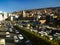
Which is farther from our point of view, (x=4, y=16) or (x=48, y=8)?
(x=48, y=8)

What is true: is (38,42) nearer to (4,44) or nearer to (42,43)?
(42,43)

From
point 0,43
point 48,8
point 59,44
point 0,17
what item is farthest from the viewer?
point 48,8

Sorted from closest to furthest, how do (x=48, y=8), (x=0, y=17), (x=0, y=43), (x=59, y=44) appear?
1. (x=59, y=44)
2. (x=0, y=43)
3. (x=0, y=17)
4. (x=48, y=8)

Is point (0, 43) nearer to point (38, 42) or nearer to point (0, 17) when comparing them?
point (38, 42)

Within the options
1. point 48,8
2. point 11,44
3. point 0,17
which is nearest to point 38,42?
point 11,44

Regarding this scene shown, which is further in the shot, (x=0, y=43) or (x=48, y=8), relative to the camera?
(x=48, y=8)

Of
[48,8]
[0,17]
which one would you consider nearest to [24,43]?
[0,17]

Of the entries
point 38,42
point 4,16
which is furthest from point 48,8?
point 38,42

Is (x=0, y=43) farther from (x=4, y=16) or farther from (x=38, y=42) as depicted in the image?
(x=4, y=16)
